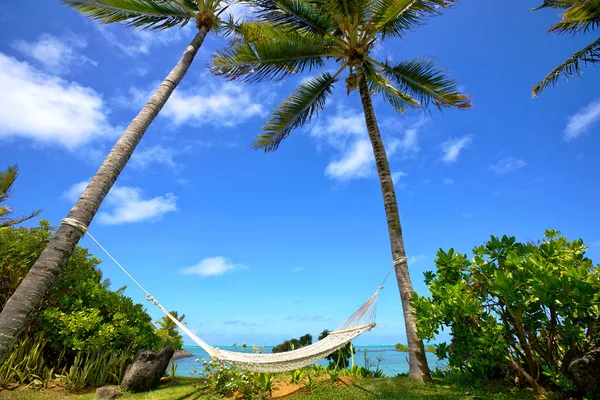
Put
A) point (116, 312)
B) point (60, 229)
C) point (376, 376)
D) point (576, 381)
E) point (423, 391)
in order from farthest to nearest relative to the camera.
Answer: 1. point (116, 312)
2. point (376, 376)
3. point (423, 391)
4. point (60, 229)
5. point (576, 381)

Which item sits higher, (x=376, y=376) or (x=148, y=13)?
(x=148, y=13)

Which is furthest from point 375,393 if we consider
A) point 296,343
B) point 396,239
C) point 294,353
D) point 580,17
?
point 580,17

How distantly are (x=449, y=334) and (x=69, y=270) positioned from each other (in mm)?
5817

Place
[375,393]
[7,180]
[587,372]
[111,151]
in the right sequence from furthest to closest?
1. [7,180]
2. [111,151]
3. [375,393]
4. [587,372]

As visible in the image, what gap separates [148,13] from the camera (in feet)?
18.7

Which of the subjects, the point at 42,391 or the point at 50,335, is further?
the point at 50,335

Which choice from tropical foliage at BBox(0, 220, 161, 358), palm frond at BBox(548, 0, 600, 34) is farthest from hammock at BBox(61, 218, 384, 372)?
palm frond at BBox(548, 0, 600, 34)

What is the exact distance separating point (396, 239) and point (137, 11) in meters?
5.10

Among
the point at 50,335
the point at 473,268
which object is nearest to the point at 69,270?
the point at 50,335

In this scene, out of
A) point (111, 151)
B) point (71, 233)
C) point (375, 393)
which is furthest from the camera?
point (111, 151)

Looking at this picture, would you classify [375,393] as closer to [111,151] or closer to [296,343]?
[296,343]

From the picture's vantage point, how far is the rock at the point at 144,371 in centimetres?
534

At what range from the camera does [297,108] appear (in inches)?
256

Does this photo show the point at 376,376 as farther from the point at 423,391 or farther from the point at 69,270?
the point at 69,270
